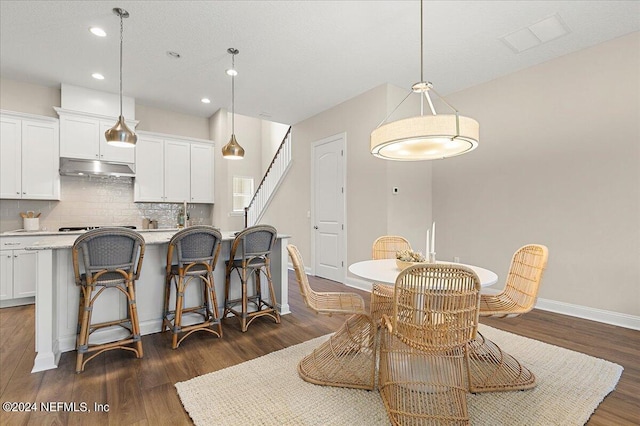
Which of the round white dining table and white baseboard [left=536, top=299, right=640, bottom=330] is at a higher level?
the round white dining table

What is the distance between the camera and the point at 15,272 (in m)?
3.87

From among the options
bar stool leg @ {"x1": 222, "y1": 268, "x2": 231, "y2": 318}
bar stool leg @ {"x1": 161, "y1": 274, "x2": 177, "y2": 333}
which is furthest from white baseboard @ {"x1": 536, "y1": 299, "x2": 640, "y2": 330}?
bar stool leg @ {"x1": 161, "y1": 274, "x2": 177, "y2": 333}

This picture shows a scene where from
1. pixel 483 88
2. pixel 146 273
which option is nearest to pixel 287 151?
pixel 483 88

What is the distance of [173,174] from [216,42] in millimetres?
3001

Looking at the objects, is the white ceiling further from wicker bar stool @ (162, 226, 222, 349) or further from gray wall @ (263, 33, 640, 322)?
wicker bar stool @ (162, 226, 222, 349)

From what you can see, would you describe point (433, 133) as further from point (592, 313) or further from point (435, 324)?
point (592, 313)

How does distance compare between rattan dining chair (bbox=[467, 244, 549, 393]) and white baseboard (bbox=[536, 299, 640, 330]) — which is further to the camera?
white baseboard (bbox=[536, 299, 640, 330])

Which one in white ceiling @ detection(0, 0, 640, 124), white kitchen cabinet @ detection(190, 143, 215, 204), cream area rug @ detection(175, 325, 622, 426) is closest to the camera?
cream area rug @ detection(175, 325, 622, 426)

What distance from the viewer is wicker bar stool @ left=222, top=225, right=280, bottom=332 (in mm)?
3086

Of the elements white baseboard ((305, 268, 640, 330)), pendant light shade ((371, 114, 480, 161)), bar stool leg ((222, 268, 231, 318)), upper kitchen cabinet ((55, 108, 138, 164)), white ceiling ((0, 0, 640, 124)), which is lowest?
white baseboard ((305, 268, 640, 330))

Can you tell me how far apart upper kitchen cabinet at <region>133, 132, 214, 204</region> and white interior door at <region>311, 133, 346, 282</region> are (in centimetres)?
217

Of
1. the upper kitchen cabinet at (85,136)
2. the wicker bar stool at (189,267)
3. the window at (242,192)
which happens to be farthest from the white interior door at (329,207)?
the upper kitchen cabinet at (85,136)

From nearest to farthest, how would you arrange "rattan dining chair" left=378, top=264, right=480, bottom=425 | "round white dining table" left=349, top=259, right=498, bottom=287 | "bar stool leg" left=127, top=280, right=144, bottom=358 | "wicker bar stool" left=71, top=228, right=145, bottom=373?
"rattan dining chair" left=378, top=264, right=480, bottom=425 → "round white dining table" left=349, top=259, right=498, bottom=287 → "wicker bar stool" left=71, top=228, right=145, bottom=373 → "bar stool leg" left=127, top=280, right=144, bottom=358

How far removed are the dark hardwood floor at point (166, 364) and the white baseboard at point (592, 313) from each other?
0.36ft
